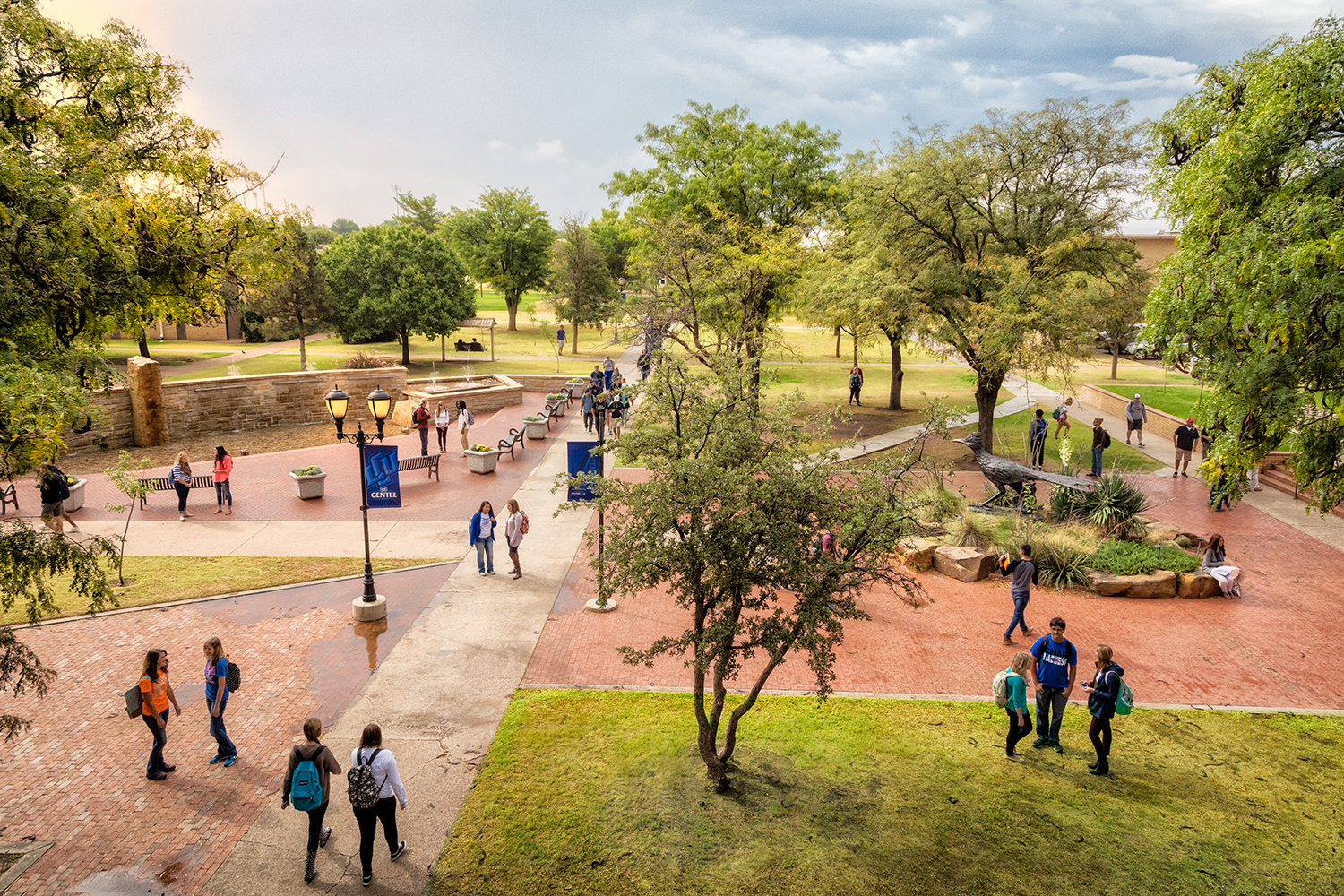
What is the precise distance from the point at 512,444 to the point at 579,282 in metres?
28.6

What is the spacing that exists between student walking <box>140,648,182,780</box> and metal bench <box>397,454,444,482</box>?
1217 centimetres

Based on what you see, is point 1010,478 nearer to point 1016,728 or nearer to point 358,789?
point 1016,728

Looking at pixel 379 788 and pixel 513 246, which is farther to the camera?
pixel 513 246

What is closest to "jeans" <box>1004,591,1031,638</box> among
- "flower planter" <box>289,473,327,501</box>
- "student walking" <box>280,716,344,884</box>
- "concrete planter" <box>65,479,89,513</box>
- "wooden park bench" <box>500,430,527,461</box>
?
"student walking" <box>280,716,344,884</box>

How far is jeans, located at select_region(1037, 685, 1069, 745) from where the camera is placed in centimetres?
877

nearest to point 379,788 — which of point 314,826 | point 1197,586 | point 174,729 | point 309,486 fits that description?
point 314,826

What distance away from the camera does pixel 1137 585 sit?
13.2 meters

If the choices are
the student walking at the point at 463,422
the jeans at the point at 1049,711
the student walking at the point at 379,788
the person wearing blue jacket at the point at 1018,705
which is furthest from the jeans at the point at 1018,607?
the student walking at the point at 463,422

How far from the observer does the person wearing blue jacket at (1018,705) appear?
26.9ft

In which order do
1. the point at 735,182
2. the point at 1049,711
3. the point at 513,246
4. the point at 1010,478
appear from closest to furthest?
1. the point at 1049,711
2. the point at 1010,478
3. the point at 735,182
4. the point at 513,246

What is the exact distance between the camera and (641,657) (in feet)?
24.0

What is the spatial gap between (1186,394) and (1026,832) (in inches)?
1254

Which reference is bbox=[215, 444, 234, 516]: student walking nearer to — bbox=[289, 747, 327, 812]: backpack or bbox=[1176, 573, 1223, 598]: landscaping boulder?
bbox=[289, 747, 327, 812]: backpack

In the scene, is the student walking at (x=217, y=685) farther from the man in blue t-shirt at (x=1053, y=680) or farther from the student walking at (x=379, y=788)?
the man in blue t-shirt at (x=1053, y=680)
